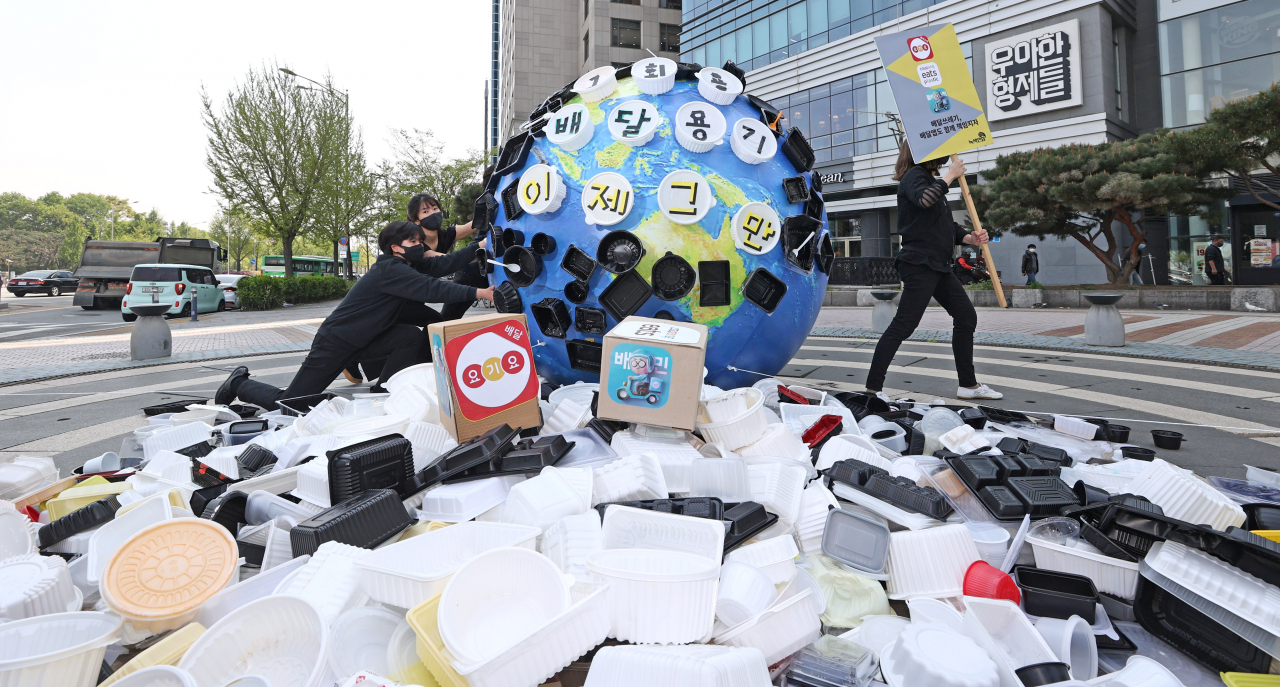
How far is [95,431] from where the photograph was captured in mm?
4734

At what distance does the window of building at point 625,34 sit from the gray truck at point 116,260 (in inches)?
1093

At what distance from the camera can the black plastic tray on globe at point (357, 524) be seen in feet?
7.05

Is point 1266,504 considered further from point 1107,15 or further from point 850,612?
point 1107,15

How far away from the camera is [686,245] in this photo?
368cm

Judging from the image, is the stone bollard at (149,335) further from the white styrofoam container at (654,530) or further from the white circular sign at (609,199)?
the white styrofoam container at (654,530)

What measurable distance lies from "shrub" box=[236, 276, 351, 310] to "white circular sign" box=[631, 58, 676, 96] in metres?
23.5

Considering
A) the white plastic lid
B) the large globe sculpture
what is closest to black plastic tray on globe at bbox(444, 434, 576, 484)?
the large globe sculpture

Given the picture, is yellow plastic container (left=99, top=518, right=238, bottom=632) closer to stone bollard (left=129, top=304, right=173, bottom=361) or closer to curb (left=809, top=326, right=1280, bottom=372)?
stone bollard (left=129, top=304, right=173, bottom=361)

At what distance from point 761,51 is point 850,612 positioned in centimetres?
3681

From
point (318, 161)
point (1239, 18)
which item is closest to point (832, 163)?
point (1239, 18)

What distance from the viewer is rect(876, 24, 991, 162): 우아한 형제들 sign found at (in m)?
5.16

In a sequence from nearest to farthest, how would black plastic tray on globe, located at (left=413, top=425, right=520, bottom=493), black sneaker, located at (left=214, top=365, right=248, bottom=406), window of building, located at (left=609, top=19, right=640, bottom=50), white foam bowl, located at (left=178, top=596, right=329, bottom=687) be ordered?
1. white foam bowl, located at (left=178, top=596, right=329, bottom=687)
2. black plastic tray on globe, located at (left=413, top=425, right=520, bottom=493)
3. black sneaker, located at (left=214, top=365, right=248, bottom=406)
4. window of building, located at (left=609, top=19, right=640, bottom=50)

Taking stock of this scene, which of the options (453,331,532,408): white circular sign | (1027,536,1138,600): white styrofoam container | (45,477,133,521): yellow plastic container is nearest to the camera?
(1027,536,1138,600): white styrofoam container

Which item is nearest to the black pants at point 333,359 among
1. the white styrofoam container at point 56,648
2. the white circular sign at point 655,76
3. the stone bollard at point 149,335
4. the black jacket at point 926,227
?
the white circular sign at point 655,76
